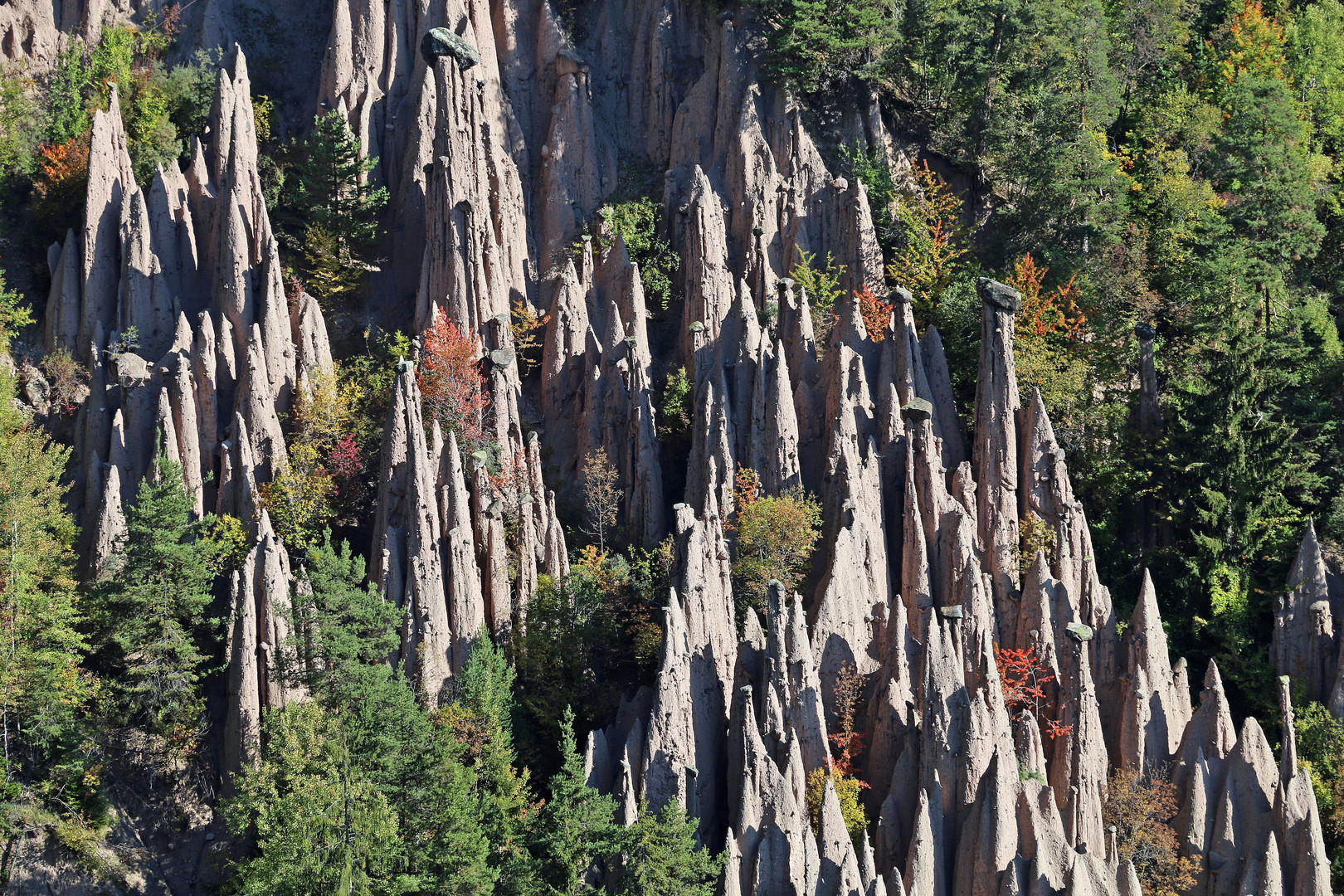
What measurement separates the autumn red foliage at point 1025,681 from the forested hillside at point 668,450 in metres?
0.22

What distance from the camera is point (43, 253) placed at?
171ft

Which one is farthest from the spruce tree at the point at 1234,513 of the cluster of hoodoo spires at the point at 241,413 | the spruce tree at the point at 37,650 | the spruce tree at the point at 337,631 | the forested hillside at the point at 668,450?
the spruce tree at the point at 37,650

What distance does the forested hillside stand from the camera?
38.9 m

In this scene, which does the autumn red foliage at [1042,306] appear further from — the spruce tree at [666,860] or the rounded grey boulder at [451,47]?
the spruce tree at [666,860]

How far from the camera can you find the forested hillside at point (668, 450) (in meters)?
38.9

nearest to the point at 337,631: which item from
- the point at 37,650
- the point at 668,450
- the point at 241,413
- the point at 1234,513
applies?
the point at 37,650

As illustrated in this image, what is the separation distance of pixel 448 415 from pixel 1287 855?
26.7 metres

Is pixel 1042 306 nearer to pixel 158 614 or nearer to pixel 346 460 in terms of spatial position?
pixel 346 460

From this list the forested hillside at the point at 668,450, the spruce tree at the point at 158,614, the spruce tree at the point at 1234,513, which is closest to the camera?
the forested hillside at the point at 668,450

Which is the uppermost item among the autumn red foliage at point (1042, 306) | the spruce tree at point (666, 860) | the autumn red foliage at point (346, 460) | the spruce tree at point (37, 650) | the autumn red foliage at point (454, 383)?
the autumn red foliage at point (1042, 306)

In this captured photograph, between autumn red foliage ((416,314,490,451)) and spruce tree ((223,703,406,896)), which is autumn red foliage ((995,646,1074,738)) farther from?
spruce tree ((223,703,406,896))

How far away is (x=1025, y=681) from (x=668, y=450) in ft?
45.7

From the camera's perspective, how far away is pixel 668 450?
162ft

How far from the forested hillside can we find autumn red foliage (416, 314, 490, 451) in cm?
15
